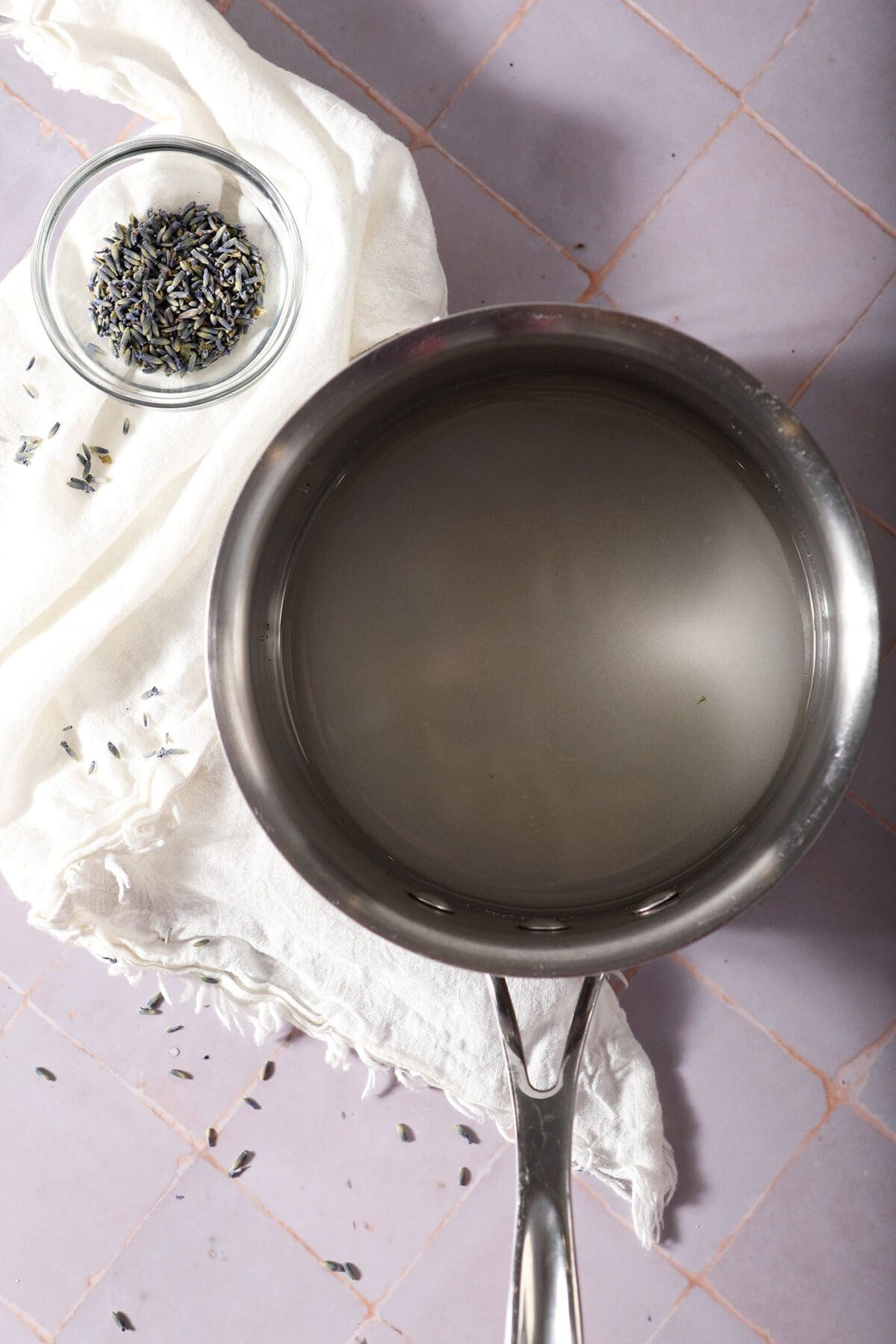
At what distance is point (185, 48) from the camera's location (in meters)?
0.74

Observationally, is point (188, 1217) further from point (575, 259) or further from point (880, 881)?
point (575, 259)

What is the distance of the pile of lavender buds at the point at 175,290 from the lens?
2.47 feet

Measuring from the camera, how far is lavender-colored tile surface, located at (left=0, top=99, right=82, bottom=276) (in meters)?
0.83

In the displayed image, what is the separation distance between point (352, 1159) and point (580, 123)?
2.83 feet

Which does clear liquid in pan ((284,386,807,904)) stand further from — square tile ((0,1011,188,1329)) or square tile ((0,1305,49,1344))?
square tile ((0,1305,49,1344))

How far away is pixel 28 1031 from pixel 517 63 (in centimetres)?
88

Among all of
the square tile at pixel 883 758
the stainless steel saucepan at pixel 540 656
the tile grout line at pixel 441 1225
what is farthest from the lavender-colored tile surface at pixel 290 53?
the tile grout line at pixel 441 1225

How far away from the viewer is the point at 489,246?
2.70 ft

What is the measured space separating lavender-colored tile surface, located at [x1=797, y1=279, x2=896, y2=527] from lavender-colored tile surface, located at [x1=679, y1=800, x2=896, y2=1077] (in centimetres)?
26

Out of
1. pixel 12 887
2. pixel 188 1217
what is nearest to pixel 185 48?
pixel 12 887

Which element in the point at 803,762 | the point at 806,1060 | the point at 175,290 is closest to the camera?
the point at 803,762

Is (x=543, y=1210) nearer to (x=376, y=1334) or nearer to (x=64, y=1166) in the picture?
(x=376, y=1334)

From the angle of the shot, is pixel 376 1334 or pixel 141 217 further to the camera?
pixel 376 1334

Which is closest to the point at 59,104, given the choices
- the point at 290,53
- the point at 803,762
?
the point at 290,53
